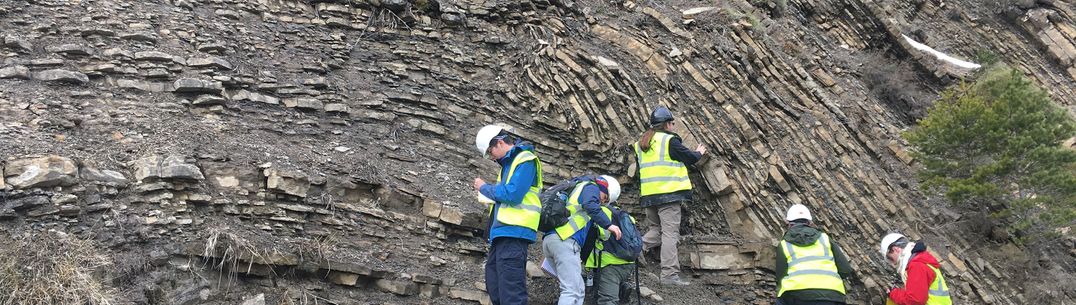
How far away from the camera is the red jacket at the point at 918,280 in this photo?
649 cm

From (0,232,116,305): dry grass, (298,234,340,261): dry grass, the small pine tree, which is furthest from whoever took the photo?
the small pine tree

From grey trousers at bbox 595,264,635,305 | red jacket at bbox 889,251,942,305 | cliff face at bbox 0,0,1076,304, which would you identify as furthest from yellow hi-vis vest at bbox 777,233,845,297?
cliff face at bbox 0,0,1076,304

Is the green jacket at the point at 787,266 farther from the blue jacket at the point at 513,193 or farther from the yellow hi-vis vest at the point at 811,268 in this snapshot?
the blue jacket at the point at 513,193

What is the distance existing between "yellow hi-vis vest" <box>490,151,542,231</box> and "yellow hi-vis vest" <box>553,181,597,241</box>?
0.35 m

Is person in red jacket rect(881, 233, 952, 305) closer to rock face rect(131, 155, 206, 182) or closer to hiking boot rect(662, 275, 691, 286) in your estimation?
hiking boot rect(662, 275, 691, 286)

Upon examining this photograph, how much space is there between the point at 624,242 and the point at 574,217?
56 cm

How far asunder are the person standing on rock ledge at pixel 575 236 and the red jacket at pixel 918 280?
105 inches

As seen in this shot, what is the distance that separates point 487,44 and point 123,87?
479cm

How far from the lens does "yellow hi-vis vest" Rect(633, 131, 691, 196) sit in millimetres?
7969

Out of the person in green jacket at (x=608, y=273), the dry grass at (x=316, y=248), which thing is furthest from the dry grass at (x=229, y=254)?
the person in green jacket at (x=608, y=273)

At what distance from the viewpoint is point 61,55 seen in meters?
8.12

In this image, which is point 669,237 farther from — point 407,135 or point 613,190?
point 407,135

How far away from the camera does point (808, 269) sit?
6461 millimetres

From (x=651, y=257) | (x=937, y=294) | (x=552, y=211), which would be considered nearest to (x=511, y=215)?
(x=552, y=211)
